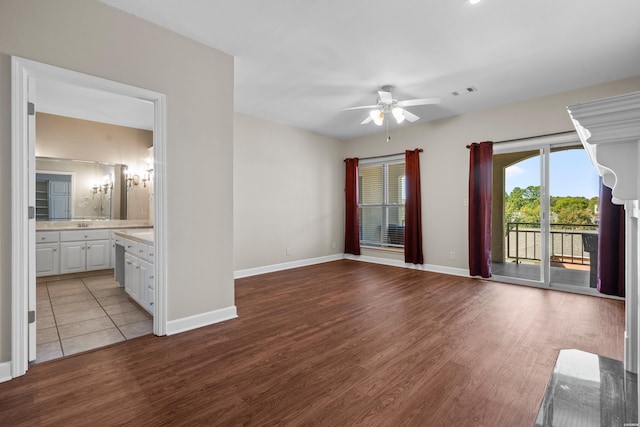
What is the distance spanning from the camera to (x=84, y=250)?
4969 millimetres

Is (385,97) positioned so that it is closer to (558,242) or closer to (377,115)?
(377,115)

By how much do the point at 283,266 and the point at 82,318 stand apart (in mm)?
3080

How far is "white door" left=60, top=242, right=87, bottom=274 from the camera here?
188 inches

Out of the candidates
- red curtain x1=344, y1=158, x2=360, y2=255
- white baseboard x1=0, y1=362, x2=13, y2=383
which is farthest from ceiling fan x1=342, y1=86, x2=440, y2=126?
white baseboard x1=0, y1=362, x2=13, y2=383

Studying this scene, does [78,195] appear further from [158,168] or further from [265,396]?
[265,396]

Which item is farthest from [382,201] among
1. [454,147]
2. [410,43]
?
[410,43]

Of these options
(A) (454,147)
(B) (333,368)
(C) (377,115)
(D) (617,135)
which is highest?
(C) (377,115)

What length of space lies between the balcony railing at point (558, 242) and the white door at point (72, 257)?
7263 mm

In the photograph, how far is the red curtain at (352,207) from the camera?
6.49 m

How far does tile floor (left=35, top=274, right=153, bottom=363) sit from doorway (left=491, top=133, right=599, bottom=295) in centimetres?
502

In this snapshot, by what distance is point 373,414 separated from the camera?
1.59 m

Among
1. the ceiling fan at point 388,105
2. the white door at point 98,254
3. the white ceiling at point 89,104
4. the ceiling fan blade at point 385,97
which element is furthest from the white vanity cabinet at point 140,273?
the ceiling fan blade at point 385,97

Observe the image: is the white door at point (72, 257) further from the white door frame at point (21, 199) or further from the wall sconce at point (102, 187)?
the white door frame at point (21, 199)

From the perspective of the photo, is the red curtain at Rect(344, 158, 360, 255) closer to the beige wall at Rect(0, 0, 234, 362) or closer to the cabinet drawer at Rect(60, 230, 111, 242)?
the beige wall at Rect(0, 0, 234, 362)
